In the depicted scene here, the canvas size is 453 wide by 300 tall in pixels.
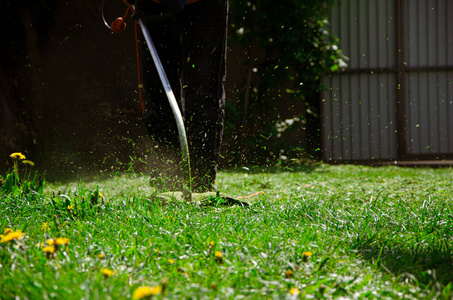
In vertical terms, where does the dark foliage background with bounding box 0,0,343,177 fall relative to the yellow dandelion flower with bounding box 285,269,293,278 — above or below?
above

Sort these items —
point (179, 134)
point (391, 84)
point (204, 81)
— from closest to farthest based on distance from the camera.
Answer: point (179, 134), point (204, 81), point (391, 84)

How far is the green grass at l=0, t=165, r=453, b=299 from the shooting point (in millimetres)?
1154

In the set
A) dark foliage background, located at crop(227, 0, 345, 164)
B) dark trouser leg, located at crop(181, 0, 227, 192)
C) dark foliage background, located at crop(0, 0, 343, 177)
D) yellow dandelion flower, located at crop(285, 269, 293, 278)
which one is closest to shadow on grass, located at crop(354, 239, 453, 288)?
yellow dandelion flower, located at crop(285, 269, 293, 278)

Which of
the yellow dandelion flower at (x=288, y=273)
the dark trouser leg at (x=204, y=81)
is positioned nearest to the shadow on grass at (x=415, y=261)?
the yellow dandelion flower at (x=288, y=273)

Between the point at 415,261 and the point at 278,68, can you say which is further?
the point at 278,68

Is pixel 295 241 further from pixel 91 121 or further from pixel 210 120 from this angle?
pixel 91 121

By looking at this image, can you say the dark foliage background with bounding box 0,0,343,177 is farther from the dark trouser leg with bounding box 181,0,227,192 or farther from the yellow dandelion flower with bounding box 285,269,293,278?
the yellow dandelion flower with bounding box 285,269,293,278

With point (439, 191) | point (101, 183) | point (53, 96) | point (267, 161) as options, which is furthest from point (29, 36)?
point (439, 191)

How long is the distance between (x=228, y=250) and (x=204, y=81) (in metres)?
1.35

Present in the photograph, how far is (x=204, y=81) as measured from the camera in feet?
8.39

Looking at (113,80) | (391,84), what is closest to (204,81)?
(113,80)

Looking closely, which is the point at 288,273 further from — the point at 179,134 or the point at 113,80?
the point at 113,80

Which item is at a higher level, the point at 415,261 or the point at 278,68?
the point at 278,68

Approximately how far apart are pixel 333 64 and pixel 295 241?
442 cm
